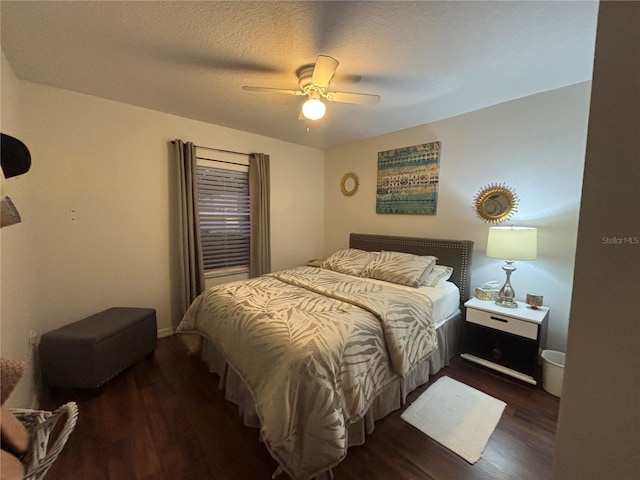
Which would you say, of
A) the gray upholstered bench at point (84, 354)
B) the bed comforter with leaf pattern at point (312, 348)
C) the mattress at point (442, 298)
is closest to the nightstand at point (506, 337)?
the mattress at point (442, 298)

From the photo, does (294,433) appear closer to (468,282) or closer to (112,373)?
(112,373)

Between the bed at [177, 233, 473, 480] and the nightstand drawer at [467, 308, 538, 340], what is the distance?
0.21 meters

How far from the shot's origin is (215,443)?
1544 millimetres

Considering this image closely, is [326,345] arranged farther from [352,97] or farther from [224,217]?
[224,217]

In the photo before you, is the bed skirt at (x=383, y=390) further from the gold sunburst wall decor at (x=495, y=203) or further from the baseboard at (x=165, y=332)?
the gold sunburst wall decor at (x=495, y=203)

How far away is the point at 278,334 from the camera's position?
4.86ft

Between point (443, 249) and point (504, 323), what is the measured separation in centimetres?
94

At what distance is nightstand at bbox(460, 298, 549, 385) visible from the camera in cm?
208

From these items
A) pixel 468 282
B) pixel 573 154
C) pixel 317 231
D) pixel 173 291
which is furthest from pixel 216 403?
pixel 573 154

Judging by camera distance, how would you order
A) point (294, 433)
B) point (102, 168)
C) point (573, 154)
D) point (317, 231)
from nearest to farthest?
point (294, 433) → point (573, 154) → point (102, 168) → point (317, 231)

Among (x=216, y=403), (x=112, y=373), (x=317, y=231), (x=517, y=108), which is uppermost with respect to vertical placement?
(x=517, y=108)

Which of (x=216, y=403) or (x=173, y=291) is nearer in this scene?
(x=216, y=403)

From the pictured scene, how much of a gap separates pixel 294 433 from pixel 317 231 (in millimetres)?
3276

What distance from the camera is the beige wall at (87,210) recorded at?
1923 mm
